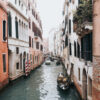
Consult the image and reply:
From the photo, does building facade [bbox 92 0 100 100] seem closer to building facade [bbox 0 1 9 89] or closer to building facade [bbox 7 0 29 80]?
building facade [bbox 0 1 9 89]

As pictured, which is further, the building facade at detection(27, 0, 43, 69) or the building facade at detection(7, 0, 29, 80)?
the building facade at detection(27, 0, 43, 69)

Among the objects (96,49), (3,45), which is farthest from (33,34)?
(96,49)

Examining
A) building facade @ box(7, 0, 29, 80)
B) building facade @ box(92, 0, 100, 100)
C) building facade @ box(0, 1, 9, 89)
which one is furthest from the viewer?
building facade @ box(7, 0, 29, 80)

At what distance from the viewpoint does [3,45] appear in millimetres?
14344

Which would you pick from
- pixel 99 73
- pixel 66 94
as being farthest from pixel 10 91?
pixel 99 73

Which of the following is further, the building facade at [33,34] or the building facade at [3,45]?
the building facade at [33,34]

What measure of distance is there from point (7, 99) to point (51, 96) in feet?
12.2

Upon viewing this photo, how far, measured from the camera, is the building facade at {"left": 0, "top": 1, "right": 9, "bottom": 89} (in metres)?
13.8

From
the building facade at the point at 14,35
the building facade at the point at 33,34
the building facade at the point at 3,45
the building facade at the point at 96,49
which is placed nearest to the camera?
the building facade at the point at 96,49

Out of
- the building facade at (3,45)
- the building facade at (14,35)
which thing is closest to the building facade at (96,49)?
the building facade at (3,45)

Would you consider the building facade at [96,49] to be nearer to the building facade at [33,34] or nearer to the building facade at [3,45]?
the building facade at [3,45]

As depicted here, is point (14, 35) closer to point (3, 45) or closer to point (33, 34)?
point (3, 45)

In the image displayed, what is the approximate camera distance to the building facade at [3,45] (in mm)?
13844

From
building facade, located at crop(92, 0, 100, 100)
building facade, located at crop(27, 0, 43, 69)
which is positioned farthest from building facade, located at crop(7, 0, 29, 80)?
building facade, located at crop(92, 0, 100, 100)
